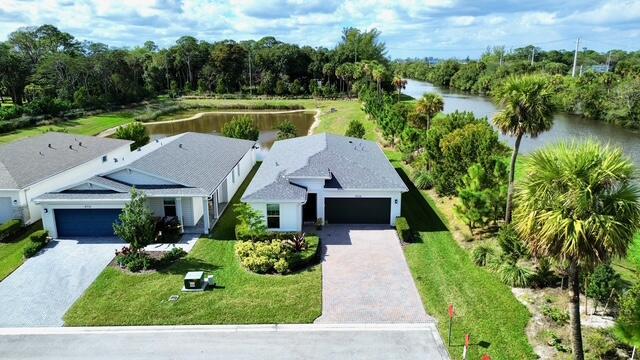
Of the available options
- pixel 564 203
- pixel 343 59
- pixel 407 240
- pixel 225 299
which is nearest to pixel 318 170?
pixel 407 240

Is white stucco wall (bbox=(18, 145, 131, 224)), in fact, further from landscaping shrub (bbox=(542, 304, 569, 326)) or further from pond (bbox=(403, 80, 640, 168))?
pond (bbox=(403, 80, 640, 168))

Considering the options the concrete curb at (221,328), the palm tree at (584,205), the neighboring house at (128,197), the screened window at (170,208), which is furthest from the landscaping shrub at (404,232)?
the screened window at (170,208)

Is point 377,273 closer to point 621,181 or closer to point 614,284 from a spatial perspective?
point 614,284

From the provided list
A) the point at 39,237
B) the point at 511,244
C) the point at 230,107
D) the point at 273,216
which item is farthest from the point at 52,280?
the point at 230,107

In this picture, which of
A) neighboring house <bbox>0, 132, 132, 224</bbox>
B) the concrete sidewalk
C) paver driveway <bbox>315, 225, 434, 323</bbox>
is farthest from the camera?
neighboring house <bbox>0, 132, 132, 224</bbox>

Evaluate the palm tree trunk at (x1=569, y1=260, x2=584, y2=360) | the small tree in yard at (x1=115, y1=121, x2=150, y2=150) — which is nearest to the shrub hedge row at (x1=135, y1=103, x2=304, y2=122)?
the small tree in yard at (x1=115, y1=121, x2=150, y2=150)

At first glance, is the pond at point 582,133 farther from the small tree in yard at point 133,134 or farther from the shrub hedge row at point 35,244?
the shrub hedge row at point 35,244
